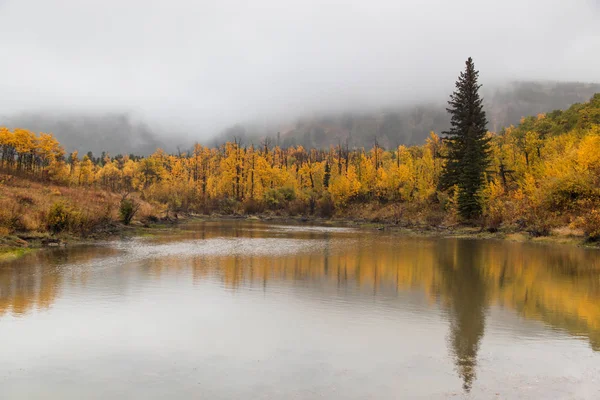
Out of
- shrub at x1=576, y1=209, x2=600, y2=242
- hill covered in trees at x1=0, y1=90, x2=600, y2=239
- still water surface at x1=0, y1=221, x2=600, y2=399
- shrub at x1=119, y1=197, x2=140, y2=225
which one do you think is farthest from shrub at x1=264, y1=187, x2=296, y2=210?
still water surface at x1=0, y1=221, x2=600, y2=399

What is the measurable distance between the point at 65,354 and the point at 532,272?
2251 centimetres

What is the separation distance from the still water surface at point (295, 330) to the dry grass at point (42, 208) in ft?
20.8

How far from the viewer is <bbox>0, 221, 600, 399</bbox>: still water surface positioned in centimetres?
938

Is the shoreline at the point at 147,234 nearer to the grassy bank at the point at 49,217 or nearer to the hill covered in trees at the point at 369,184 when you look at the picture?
the grassy bank at the point at 49,217

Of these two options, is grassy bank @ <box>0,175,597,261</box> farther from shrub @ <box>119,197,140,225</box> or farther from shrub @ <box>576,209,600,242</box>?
shrub @ <box>576,209,600,242</box>

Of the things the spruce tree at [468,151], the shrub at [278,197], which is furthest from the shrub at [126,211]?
the shrub at [278,197]

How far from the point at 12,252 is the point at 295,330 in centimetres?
2157

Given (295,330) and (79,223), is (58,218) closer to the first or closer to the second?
(79,223)

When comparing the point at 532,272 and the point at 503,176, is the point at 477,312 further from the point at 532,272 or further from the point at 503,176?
the point at 503,176

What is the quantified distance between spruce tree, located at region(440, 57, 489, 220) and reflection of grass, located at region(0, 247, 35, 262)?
48.2 metres

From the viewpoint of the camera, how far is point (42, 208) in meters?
34.3

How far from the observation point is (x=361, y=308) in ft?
53.1

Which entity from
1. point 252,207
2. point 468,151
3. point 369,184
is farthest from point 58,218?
point 369,184

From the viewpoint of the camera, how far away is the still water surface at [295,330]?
9375mm
